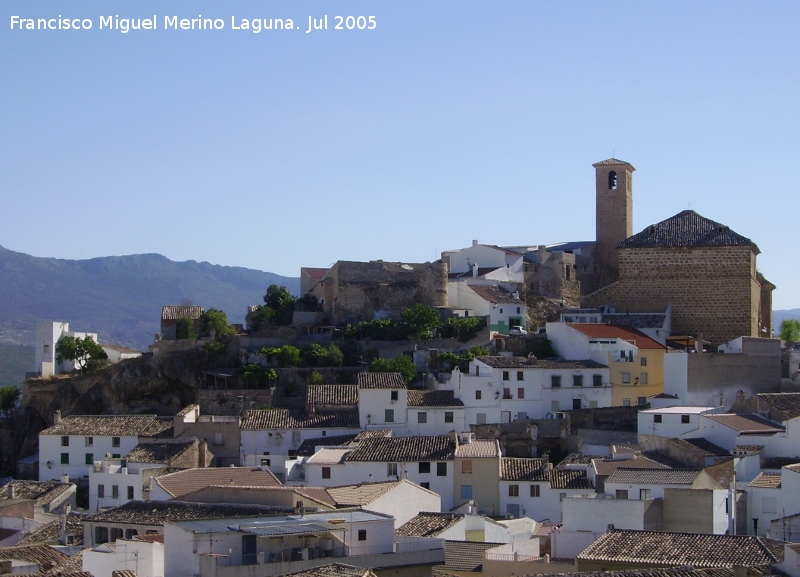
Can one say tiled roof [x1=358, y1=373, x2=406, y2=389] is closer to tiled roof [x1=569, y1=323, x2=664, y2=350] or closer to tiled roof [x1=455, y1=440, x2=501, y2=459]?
tiled roof [x1=455, y1=440, x2=501, y2=459]

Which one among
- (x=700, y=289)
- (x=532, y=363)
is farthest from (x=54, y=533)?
(x=700, y=289)

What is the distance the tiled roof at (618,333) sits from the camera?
49.8 meters

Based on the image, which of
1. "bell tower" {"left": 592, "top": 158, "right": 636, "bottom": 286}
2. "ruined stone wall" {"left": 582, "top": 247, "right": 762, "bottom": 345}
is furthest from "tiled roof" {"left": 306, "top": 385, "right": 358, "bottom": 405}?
"bell tower" {"left": 592, "top": 158, "right": 636, "bottom": 286}

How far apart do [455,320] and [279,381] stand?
25.3 feet

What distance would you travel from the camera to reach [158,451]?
45.0 metres

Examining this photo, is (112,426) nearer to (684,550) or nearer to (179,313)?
(179,313)

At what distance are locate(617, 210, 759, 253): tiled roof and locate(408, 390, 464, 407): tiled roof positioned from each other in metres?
12.9

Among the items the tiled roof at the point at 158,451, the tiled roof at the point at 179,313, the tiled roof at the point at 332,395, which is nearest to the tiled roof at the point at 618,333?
the tiled roof at the point at 332,395

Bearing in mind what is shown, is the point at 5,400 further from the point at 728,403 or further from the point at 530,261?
the point at 728,403

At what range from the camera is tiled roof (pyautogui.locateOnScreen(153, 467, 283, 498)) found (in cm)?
3700

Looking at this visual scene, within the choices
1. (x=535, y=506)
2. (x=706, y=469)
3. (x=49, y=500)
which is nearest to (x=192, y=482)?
(x=49, y=500)

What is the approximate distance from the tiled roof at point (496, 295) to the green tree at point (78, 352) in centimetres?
1603

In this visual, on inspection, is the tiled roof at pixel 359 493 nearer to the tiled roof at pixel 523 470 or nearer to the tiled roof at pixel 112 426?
the tiled roof at pixel 523 470

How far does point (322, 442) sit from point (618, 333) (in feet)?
39.4
